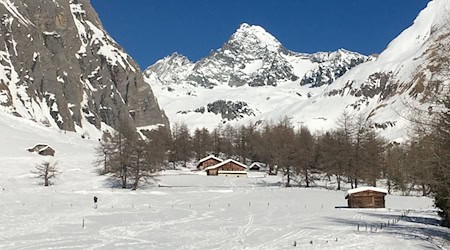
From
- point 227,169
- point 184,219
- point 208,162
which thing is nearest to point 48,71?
point 208,162

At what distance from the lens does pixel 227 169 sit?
312 ft

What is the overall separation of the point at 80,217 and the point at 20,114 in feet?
359

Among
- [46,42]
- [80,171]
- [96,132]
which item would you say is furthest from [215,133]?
[46,42]

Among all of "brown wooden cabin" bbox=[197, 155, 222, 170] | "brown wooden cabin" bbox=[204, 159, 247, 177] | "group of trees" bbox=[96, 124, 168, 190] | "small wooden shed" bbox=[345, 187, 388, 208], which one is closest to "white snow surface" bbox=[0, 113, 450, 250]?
"small wooden shed" bbox=[345, 187, 388, 208]

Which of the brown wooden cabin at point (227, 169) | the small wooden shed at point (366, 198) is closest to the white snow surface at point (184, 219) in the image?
the small wooden shed at point (366, 198)

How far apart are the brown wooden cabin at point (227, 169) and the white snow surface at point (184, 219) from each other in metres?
22.1

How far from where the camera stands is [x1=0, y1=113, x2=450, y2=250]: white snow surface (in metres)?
24.0

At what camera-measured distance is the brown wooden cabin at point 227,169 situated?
94.2 m

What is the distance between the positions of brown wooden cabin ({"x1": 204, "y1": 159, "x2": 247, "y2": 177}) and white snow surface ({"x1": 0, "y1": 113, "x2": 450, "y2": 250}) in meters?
22.1

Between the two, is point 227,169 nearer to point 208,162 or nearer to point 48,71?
point 208,162

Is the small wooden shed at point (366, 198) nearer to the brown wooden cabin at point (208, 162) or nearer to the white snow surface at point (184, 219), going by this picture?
the white snow surface at point (184, 219)

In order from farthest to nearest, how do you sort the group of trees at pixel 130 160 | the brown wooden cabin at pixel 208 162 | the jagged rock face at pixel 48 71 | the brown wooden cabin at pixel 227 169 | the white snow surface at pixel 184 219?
the jagged rock face at pixel 48 71, the brown wooden cabin at pixel 208 162, the brown wooden cabin at pixel 227 169, the group of trees at pixel 130 160, the white snow surface at pixel 184 219

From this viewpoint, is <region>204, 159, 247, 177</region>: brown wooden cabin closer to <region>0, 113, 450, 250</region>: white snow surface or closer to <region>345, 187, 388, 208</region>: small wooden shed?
<region>0, 113, 450, 250</region>: white snow surface

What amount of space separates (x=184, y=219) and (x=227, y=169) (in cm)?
6002
